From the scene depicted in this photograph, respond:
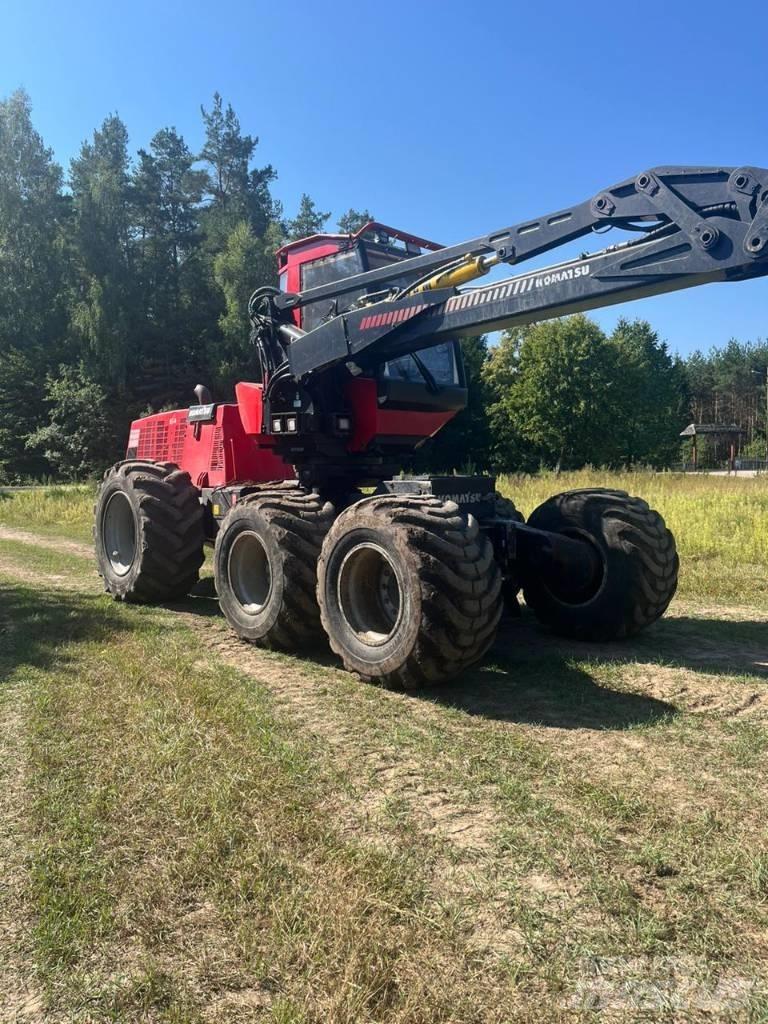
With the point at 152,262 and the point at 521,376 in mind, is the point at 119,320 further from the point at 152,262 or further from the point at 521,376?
the point at 521,376

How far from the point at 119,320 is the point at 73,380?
344cm

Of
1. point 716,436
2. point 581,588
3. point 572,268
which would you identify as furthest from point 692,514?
point 716,436

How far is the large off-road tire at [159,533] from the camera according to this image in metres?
7.82

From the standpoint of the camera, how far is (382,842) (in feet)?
9.91

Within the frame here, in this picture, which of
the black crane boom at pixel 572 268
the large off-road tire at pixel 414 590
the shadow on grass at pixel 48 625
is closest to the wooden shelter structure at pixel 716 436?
the shadow on grass at pixel 48 625

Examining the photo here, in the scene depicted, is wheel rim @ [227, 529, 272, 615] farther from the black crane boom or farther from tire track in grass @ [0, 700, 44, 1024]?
tire track in grass @ [0, 700, 44, 1024]

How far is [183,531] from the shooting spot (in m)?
7.87

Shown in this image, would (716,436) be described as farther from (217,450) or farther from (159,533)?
(159,533)

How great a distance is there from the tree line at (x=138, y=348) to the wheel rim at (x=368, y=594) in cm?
2948

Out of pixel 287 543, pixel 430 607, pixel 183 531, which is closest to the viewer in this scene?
pixel 430 607

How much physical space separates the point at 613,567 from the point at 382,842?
3.55m

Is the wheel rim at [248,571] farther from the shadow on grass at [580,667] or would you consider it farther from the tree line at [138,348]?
the tree line at [138,348]

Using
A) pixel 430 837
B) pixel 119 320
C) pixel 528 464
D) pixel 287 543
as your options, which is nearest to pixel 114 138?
pixel 119 320

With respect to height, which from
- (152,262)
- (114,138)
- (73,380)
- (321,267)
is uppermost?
(114,138)
